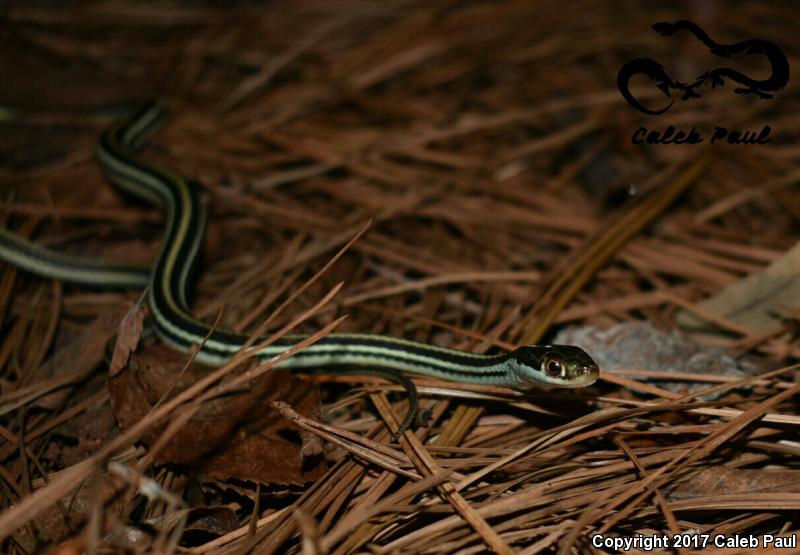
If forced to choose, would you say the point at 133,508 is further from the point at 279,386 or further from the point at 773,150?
the point at 773,150

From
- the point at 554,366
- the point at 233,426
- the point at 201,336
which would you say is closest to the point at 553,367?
the point at 554,366

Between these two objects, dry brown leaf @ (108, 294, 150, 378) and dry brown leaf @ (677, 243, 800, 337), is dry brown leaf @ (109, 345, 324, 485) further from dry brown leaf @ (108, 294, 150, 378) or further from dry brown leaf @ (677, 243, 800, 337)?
dry brown leaf @ (677, 243, 800, 337)

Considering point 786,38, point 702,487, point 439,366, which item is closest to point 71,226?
point 439,366

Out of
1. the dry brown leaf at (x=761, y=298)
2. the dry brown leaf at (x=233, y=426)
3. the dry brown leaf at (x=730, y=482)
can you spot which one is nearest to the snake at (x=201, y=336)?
the dry brown leaf at (x=233, y=426)

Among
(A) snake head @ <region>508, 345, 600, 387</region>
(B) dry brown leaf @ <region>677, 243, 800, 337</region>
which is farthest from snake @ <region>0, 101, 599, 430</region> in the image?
(B) dry brown leaf @ <region>677, 243, 800, 337</region>

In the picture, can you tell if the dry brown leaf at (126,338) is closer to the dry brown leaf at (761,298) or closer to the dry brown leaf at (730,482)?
the dry brown leaf at (730,482)

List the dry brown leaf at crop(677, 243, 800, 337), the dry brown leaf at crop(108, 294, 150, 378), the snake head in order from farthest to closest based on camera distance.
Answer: the dry brown leaf at crop(677, 243, 800, 337) → the dry brown leaf at crop(108, 294, 150, 378) → the snake head

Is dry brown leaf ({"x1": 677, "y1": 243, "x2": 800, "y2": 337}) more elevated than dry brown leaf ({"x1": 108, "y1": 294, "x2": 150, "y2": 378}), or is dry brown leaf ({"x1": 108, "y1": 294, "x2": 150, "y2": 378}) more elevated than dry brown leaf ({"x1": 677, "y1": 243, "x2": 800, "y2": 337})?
dry brown leaf ({"x1": 677, "y1": 243, "x2": 800, "y2": 337})

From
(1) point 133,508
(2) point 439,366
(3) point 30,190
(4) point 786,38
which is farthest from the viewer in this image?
(4) point 786,38
